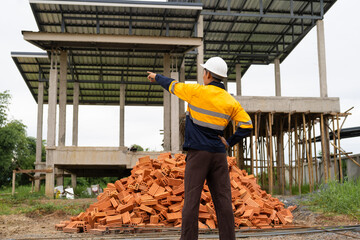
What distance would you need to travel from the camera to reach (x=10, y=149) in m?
31.5

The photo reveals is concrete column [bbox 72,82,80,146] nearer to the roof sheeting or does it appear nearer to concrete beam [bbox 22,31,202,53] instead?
the roof sheeting

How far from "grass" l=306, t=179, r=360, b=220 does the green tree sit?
26.3m

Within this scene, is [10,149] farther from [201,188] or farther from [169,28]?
[201,188]

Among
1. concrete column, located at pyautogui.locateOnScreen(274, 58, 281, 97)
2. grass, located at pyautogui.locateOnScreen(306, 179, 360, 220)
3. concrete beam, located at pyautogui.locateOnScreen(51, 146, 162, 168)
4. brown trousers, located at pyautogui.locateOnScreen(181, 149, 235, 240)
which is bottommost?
grass, located at pyautogui.locateOnScreen(306, 179, 360, 220)

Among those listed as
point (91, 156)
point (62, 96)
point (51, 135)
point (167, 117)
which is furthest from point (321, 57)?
point (51, 135)

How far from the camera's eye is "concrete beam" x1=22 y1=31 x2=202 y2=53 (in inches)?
674

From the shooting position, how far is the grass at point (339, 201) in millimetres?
9266

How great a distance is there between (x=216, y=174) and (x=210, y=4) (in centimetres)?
1804

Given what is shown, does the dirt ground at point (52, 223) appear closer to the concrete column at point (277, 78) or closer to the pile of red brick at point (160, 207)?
the pile of red brick at point (160, 207)

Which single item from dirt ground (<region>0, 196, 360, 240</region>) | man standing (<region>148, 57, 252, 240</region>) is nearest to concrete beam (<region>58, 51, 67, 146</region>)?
dirt ground (<region>0, 196, 360, 240</region>)

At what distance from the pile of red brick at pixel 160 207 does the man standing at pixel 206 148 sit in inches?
140

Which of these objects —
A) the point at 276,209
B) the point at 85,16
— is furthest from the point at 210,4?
the point at 276,209

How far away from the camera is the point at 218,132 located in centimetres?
423

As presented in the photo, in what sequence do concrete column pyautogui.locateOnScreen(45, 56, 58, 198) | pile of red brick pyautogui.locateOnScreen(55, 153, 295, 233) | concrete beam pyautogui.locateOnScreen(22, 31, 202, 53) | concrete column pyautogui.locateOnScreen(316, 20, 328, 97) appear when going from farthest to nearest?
concrete column pyautogui.locateOnScreen(316, 20, 328, 97), concrete beam pyautogui.locateOnScreen(22, 31, 202, 53), concrete column pyautogui.locateOnScreen(45, 56, 58, 198), pile of red brick pyautogui.locateOnScreen(55, 153, 295, 233)
